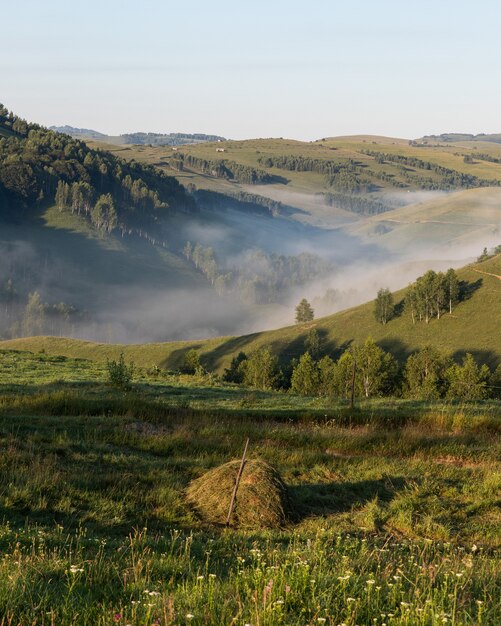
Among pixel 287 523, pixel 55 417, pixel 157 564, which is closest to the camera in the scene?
pixel 157 564

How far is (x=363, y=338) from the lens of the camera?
161250 mm

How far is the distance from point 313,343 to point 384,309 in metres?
23.7

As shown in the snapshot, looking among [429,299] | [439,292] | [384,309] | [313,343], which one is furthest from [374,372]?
[384,309]

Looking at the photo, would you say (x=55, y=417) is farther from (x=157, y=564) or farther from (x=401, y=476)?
(x=157, y=564)

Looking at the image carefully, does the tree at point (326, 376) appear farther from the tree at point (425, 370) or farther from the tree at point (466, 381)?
the tree at point (466, 381)

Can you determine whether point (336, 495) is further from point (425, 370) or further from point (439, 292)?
point (439, 292)

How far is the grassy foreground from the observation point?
644 cm

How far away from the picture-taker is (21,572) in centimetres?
680

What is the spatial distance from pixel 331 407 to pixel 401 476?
34.7ft

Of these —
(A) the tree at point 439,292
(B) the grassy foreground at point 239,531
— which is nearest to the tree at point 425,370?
(A) the tree at point 439,292

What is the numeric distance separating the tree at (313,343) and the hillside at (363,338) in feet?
7.38

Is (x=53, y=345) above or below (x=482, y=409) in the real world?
below

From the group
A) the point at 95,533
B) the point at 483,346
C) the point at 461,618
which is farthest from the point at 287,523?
the point at 483,346

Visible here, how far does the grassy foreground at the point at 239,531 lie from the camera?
21.1 ft
